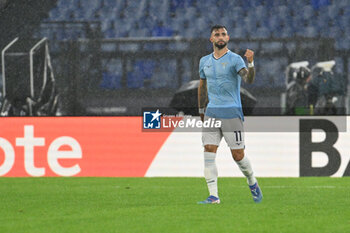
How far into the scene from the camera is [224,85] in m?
7.37

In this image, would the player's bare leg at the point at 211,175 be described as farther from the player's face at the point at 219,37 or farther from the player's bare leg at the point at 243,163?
the player's face at the point at 219,37

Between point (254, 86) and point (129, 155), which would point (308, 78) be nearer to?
point (254, 86)

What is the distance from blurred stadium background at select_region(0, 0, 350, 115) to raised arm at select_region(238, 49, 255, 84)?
5468mm

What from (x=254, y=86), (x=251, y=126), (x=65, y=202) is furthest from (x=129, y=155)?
(x=65, y=202)

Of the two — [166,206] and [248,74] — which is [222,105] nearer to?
[248,74]

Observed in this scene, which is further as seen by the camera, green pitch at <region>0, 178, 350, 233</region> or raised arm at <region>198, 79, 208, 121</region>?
raised arm at <region>198, 79, 208, 121</region>

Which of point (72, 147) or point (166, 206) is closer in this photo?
point (166, 206)

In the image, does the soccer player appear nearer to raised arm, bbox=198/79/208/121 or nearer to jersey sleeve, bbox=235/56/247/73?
jersey sleeve, bbox=235/56/247/73

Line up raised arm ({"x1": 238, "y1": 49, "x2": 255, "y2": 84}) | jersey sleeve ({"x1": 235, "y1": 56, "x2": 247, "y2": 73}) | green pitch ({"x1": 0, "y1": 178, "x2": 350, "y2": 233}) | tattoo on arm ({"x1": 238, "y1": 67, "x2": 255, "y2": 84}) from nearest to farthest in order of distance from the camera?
green pitch ({"x1": 0, "y1": 178, "x2": 350, "y2": 233})
raised arm ({"x1": 238, "y1": 49, "x2": 255, "y2": 84})
tattoo on arm ({"x1": 238, "y1": 67, "x2": 255, "y2": 84})
jersey sleeve ({"x1": 235, "y1": 56, "x2": 247, "y2": 73})

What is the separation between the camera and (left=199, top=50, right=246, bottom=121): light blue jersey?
24.1ft

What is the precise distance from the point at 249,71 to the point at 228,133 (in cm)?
66

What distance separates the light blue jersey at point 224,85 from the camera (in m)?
7.34

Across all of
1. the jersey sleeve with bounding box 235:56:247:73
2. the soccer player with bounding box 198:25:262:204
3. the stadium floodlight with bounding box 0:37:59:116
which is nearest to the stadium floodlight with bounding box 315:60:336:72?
the stadium floodlight with bounding box 0:37:59:116

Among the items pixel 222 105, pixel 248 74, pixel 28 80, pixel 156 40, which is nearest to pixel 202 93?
pixel 222 105
